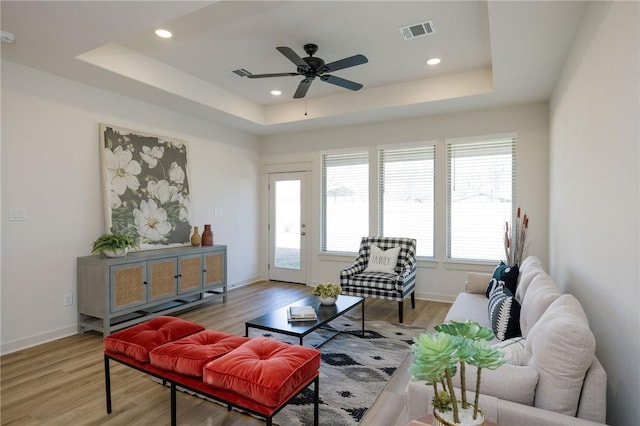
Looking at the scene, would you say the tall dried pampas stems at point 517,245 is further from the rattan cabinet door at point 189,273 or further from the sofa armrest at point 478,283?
the rattan cabinet door at point 189,273

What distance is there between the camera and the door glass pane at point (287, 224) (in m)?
6.32

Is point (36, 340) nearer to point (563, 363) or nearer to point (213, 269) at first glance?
point (213, 269)

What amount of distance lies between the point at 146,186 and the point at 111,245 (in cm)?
100

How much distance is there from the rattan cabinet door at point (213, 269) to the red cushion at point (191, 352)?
8.36 feet

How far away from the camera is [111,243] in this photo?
371 centimetres

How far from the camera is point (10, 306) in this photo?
330 centimetres

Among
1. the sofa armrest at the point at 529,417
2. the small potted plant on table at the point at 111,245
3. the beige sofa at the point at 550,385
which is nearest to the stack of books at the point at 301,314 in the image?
the beige sofa at the point at 550,385

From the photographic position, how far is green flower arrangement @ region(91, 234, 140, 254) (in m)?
3.69

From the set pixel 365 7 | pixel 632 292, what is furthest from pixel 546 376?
pixel 365 7

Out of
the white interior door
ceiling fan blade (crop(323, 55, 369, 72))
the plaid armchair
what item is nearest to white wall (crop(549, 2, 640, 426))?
ceiling fan blade (crop(323, 55, 369, 72))

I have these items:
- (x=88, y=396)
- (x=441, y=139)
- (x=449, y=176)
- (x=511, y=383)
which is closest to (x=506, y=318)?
(x=511, y=383)

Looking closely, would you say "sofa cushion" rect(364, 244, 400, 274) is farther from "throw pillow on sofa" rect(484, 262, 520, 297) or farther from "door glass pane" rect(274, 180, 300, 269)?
"door glass pane" rect(274, 180, 300, 269)

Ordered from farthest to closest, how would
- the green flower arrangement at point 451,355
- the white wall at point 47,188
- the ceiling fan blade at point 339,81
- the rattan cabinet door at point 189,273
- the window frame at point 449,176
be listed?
the window frame at point 449,176 → the rattan cabinet door at point 189,273 → the ceiling fan blade at point 339,81 → the white wall at point 47,188 → the green flower arrangement at point 451,355

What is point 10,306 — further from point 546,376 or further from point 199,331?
point 546,376
